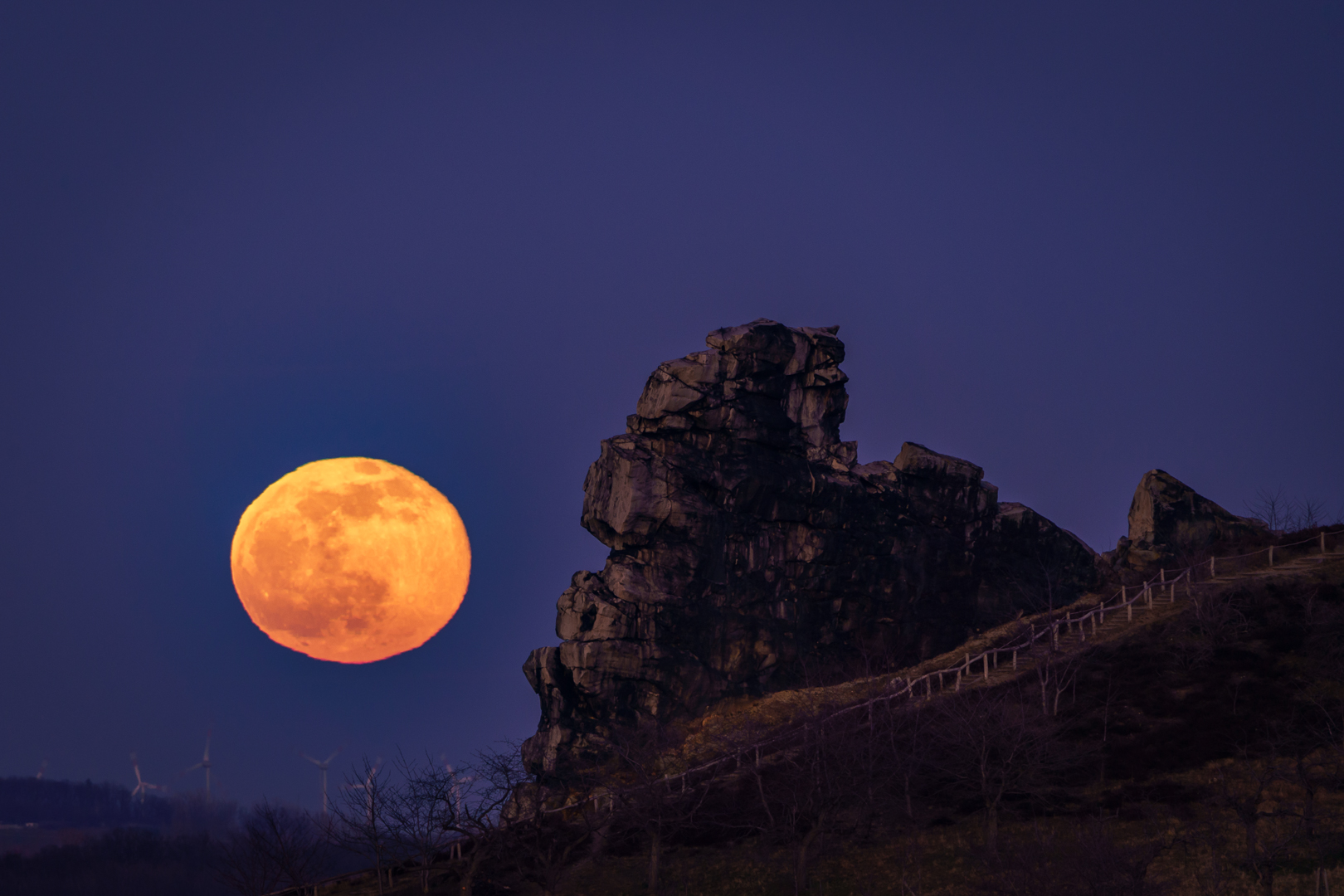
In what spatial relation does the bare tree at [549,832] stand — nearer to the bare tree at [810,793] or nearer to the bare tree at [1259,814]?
the bare tree at [810,793]

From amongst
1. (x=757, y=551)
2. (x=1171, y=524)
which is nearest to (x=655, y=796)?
(x=757, y=551)

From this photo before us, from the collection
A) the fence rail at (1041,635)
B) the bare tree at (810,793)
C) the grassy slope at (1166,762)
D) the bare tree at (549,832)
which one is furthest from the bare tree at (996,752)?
the bare tree at (549,832)

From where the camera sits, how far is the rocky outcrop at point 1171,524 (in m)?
90.2

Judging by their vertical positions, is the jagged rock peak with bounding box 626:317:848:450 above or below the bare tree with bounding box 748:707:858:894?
above

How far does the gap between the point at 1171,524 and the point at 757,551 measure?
40.9 m

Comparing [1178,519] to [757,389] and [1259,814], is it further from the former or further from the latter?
[1259,814]

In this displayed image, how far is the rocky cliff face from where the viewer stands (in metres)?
72.1

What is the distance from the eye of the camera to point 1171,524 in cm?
9150

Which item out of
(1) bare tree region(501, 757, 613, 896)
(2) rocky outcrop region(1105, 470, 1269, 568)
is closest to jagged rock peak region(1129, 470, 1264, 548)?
(2) rocky outcrop region(1105, 470, 1269, 568)

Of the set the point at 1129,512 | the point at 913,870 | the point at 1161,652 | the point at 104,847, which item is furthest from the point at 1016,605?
the point at 104,847

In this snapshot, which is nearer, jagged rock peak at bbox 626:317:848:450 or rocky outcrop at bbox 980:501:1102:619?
jagged rock peak at bbox 626:317:848:450

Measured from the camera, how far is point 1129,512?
315ft

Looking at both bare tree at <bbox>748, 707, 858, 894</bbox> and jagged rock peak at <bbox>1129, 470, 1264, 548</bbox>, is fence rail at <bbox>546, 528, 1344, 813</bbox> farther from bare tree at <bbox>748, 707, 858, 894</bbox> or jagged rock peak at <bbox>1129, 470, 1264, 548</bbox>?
jagged rock peak at <bbox>1129, 470, 1264, 548</bbox>

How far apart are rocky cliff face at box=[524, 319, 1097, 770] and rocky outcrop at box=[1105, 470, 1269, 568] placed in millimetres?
4981
